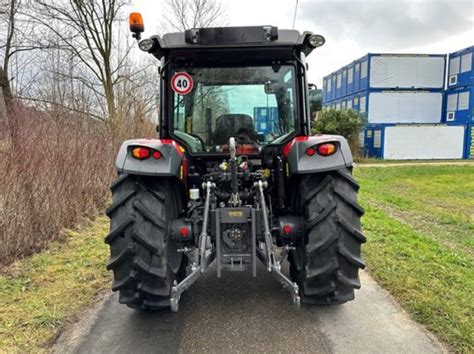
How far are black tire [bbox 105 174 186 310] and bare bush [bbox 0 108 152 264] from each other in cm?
205

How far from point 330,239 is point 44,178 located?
382cm

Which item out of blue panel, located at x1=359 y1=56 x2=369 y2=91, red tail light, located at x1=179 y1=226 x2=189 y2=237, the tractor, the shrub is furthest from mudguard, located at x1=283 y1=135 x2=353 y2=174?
blue panel, located at x1=359 y1=56 x2=369 y2=91

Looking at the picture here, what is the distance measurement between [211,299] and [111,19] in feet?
34.5

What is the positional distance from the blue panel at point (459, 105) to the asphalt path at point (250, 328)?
21065 millimetres

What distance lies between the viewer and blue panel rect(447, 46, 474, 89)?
2052cm

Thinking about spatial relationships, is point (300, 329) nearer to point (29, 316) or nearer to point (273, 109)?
point (273, 109)

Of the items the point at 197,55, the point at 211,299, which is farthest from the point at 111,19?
the point at 211,299

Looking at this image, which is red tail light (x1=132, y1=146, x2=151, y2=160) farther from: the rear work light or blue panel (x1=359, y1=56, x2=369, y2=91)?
blue panel (x1=359, y1=56, x2=369, y2=91)

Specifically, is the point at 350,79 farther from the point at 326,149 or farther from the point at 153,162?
the point at 153,162

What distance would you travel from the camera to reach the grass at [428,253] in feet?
9.23

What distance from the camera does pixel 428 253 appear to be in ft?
14.1

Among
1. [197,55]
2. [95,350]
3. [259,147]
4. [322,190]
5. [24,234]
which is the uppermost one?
[197,55]

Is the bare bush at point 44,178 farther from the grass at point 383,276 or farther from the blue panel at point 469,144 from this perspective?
the blue panel at point 469,144

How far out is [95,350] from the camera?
252 centimetres
